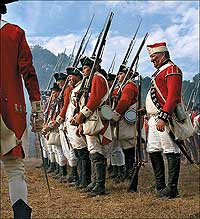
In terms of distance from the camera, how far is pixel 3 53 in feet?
10.9

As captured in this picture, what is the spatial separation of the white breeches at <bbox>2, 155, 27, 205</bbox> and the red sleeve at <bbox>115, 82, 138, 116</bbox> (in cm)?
387

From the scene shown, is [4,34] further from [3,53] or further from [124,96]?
[124,96]

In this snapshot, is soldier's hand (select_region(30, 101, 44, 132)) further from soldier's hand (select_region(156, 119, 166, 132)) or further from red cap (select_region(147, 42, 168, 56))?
red cap (select_region(147, 42, 168, 56))

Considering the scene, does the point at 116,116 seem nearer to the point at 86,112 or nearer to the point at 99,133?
the point at 99,133

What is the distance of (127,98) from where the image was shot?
7109mm

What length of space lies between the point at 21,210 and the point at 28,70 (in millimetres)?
947

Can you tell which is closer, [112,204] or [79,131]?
[112,204]

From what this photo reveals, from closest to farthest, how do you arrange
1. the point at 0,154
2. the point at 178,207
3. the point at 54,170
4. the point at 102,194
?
the point at 0,154 < the point at 178,207 < the point at 102,194 < the point at 54,170

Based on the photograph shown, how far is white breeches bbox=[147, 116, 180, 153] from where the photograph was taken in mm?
5605

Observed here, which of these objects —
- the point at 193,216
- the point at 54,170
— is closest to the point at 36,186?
the point at 54,170

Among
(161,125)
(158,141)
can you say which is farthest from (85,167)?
(161,125)

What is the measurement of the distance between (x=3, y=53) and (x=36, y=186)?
4595 mm

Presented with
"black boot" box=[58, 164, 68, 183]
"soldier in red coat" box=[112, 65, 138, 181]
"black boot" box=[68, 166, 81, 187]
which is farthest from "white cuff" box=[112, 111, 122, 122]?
"black boot" box=[58, 164, 68, 183]

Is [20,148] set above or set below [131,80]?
below
